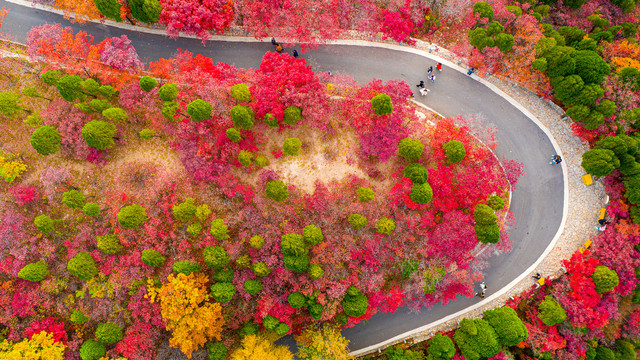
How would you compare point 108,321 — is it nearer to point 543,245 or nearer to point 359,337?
point 359,337

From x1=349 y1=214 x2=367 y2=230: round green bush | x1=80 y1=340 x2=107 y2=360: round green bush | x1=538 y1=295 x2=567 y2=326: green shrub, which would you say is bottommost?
x1=80 y1=340 x2=107 y2=360: round green bush

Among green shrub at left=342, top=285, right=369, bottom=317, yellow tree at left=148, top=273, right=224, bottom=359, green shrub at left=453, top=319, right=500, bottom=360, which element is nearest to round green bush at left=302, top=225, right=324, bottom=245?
green shrub at left=342, top=285, right=369, bottom=317

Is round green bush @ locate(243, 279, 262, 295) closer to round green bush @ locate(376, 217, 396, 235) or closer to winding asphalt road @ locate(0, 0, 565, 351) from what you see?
round green bush @ locate(376, 217, 396, 235)

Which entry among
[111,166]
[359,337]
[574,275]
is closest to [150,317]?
[111,166]

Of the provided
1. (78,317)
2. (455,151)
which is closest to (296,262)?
(455,151)

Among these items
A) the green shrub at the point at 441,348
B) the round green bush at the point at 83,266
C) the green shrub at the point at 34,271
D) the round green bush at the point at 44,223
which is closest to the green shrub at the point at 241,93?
the round green bush at the point at 83,266

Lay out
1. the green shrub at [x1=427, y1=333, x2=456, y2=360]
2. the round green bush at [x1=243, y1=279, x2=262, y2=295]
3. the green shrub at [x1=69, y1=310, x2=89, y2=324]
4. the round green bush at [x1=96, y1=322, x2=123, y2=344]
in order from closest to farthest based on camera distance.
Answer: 1. the round green bush at [x1=243, y1=279, x2=262, y2=295]
2. the round green bush at [x1=96, y1=322, x2=123, y2=344]
3. the green shrub at [x1=69, y1=310, x2=89, y2=324]
4. the green shrub at [x1=427, y1=333, x2=456, y2=360]
